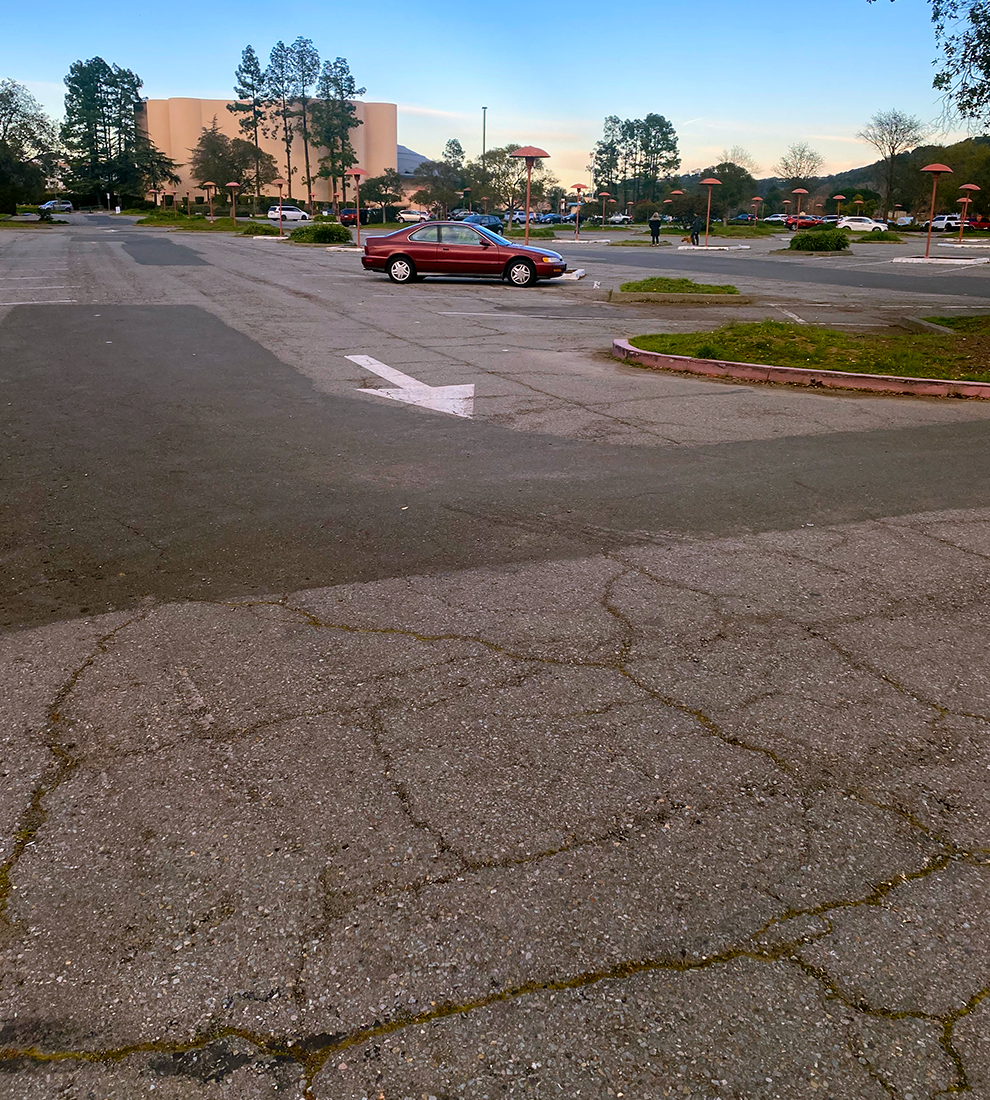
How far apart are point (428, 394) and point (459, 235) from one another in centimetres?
1592

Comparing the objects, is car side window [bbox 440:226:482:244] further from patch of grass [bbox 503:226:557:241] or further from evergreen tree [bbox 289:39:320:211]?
evergreen tree [bbox 289:39:320:211]

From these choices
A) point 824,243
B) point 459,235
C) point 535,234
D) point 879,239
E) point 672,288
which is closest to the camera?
point 672,288

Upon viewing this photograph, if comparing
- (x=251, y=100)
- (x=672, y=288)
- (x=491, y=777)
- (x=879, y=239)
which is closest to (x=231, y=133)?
(x=251, y=100)

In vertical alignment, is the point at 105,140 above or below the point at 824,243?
above

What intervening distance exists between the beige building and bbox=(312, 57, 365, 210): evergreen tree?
9591 mm

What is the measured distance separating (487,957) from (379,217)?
→ 10687 cm

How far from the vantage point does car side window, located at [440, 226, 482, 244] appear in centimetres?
2475

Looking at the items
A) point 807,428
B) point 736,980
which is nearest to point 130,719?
point 736,980

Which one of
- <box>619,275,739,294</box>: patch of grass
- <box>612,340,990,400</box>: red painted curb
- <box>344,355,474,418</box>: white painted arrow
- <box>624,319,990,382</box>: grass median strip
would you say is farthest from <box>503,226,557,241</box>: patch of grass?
<box>344,355,474,418</box>: white painted arrow

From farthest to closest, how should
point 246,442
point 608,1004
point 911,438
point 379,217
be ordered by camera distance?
point 379,217
point 911,438
point 246,442
point 608,1004

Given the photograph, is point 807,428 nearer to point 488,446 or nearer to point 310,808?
point 488,446

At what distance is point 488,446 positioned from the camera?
26.9 ft

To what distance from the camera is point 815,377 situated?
38.0 ft

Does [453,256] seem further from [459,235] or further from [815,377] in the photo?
[815,377]
